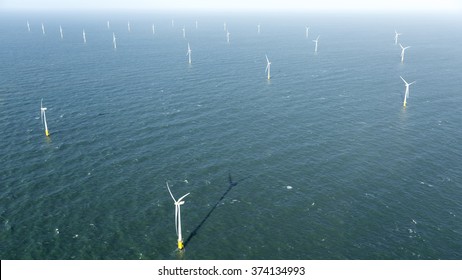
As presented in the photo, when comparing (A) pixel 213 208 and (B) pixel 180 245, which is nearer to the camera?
(B) pixel 180 245

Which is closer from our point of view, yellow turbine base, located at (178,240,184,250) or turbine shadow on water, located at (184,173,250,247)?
yellow turbine base, located at (178,240,184,250)

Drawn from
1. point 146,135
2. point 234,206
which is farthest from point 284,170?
point 146,135

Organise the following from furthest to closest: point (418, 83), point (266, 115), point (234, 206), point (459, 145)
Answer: point (418, 83)
point (266, 115)
point (459, 145)
point (234, 206)

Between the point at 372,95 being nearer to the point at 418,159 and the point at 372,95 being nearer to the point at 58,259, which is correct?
the point at 418,159

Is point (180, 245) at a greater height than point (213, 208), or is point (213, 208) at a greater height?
point (180, 245)

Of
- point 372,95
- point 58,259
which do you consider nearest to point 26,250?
point 58,259

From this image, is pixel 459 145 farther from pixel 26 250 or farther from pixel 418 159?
pixel 26 250

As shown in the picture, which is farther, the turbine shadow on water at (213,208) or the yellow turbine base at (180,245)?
the turbine shadow on water at (213,208)

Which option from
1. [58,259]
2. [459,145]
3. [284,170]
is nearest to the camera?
[58,259]
